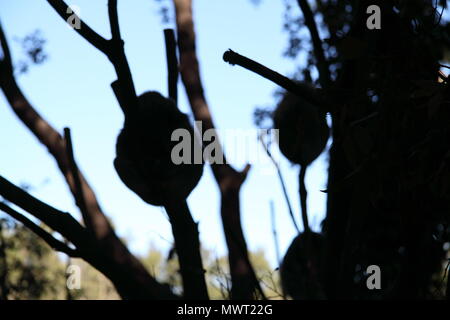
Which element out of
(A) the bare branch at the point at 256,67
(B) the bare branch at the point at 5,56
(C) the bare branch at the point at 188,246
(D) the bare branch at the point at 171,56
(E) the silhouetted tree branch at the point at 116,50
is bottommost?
(C) the bare branch at the point at 188,246

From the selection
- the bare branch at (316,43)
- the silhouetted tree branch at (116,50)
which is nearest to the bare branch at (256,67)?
the silhouetted tree branch at (116,50)

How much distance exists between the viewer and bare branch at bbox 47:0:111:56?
2039 mm

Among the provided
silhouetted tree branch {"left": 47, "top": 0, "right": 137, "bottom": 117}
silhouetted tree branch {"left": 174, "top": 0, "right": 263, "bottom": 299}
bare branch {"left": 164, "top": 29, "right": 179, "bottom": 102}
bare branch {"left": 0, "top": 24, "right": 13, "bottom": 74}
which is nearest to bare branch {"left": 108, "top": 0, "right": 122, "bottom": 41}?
silhouetted tree branch {"left": 47, "top": 0, "right": 137, "bottom": 117}

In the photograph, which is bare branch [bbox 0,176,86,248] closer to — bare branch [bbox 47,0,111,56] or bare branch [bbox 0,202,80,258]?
bare branch [bbox 0,202,80,258]

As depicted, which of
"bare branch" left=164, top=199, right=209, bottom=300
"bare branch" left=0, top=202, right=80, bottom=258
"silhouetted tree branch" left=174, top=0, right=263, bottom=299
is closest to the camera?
"bare branch" left=0, top=202, right=80, bottom=258

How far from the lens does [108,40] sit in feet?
6.69

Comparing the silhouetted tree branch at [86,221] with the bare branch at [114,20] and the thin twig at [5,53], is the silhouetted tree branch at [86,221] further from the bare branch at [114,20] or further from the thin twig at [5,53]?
the bare branch at [114,20]

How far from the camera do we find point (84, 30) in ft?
6.79

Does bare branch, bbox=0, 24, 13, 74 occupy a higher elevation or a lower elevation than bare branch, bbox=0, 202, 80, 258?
higher

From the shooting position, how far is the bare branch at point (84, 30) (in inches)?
80.3

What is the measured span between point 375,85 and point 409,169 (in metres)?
0.36

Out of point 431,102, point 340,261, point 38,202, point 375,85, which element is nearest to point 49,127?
point 38,202

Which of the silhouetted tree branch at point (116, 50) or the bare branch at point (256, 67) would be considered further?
the silhouetted tree branch at point (116, 50)

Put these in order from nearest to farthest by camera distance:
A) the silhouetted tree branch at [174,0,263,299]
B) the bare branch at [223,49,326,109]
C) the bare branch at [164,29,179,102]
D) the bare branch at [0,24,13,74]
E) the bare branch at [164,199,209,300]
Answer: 1. the bare branch at [223,49,326,109]
2. the bare branch at [164,199,209,300]
3. the bare branch at [164,29,179,102]
4. the silhouetted tree branch at [174,0,263,299]
5. the bare branch at [0,24,13,74]
